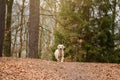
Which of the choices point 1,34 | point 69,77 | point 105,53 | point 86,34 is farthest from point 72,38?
point 69,77

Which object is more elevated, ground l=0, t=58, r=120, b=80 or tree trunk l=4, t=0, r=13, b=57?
tree trunk l=4, t=0, r=13, b=57

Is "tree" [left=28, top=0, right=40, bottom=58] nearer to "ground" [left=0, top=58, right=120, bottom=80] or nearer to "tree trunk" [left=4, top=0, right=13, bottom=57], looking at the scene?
"ground" [left=0, top=58, right=120, bottom=80]

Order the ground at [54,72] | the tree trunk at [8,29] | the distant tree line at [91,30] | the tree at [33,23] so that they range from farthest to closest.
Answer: the tree trunk at [8,29] → the distant tree line at [91,30] → the tree at [33,23] → the ground at [54,72]

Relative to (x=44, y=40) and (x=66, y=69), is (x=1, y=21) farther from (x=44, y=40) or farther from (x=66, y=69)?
(x=44, y=40)

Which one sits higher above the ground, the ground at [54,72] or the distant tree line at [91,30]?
the distant tree line at [91,30]

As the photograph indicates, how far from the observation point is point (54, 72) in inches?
382

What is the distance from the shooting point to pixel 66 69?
10.3 metres

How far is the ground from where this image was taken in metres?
8.78

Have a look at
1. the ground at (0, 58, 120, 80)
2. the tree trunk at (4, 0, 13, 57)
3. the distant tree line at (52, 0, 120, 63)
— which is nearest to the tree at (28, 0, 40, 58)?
the distant tree line at (52, 0, 120, 63)

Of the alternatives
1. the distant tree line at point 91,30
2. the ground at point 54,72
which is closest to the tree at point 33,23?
the distant tree line at point 91,30

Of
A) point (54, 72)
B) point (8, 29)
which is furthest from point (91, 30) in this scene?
point (8, 29)

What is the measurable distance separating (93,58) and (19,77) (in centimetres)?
737

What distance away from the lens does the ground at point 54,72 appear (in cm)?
878

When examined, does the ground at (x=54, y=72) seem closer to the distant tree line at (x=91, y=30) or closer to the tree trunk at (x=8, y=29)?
the distant tree line at (x=91, y=30)
